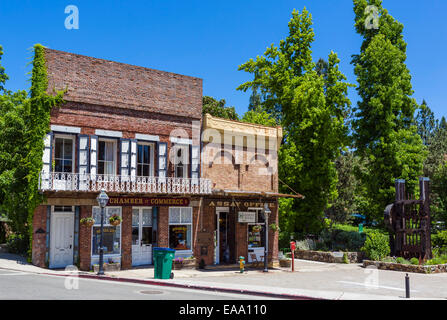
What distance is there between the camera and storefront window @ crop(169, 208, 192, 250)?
23.3 meters

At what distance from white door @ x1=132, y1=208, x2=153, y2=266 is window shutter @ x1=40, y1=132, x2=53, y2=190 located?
14.4 ft

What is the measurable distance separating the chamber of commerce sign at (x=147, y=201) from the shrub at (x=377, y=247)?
10880 millimetres

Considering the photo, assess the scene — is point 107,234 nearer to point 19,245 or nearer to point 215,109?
point 19,245

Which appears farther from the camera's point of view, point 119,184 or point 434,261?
point 434,261

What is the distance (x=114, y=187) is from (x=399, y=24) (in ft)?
75.9

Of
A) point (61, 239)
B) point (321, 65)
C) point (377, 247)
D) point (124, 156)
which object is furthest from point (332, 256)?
point (321, 65)

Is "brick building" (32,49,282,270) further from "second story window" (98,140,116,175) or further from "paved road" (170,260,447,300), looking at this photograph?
"paved road" (170,260,447,300)

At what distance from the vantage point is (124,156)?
22.0 meters

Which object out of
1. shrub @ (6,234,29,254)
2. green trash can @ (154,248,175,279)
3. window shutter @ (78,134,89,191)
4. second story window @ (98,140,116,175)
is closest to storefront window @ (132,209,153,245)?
second story window @ (98,140,116,175)

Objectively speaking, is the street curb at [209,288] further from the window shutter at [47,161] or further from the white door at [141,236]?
the window shutter at [47,161]

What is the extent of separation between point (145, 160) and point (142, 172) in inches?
24.9

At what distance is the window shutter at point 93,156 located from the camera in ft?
69.1
